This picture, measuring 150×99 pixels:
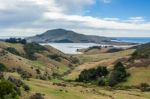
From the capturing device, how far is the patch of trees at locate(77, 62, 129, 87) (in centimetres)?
12150

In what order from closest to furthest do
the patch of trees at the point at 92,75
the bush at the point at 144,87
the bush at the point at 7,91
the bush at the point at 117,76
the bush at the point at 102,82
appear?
the bush at the point at 7,91 < the bush at the point at 144,87 < the bush at the point at 117,76 < the bush at the point at 102,82 < the patch of trees at the point at 92,75

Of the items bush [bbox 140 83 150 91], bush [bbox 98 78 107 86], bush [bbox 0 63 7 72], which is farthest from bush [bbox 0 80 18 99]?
bush [bbox 98 78 107 86]

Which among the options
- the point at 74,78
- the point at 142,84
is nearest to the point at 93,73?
the point at 74,78

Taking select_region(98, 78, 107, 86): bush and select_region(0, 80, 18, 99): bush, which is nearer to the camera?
select_region(0, 80, 18, 99): bush

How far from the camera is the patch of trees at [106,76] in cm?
12150

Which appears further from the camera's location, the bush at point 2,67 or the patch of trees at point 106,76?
the patch of trees at point 106,76

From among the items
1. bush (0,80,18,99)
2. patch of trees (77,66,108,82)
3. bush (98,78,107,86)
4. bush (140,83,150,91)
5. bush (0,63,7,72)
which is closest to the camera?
bush (0,80,18,99)

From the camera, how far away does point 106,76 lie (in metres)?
131

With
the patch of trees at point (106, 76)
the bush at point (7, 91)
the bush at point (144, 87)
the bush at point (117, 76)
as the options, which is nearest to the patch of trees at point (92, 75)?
the patch of trees at point (106, 76)

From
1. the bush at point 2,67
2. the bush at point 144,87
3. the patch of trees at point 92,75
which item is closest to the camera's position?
the bush at point 144,87

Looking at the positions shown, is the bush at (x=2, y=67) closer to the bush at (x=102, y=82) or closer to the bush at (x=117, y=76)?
the bush at (x=102, y=82)

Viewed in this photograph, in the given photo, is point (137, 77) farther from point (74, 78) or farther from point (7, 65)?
point (7, 65)

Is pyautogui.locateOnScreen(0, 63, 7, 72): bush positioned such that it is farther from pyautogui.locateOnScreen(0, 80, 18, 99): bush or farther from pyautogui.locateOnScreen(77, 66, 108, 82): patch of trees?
pyautogui.locateOnScreen(0, 80, 18, 99): bush

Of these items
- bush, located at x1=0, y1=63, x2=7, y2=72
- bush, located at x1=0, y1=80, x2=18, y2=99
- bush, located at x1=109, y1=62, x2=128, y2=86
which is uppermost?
bush, located at x1=0, y1=80, x2=18, y2=99
